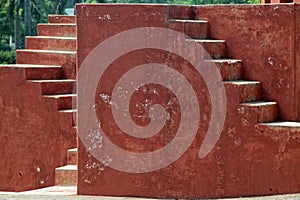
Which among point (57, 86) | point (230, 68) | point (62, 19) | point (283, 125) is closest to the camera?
point (283, 125)

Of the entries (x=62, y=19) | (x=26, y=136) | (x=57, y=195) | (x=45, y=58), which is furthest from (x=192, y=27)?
(x=62, y=19)

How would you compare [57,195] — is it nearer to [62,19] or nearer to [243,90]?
[243,90]

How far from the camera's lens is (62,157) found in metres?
10.6

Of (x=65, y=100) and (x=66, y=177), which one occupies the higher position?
(x=65, y=100)

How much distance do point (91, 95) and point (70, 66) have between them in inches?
114

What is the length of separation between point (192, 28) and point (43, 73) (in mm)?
3411

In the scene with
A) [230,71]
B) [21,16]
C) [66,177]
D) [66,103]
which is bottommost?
[66,177]

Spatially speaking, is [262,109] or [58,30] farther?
[58,30]

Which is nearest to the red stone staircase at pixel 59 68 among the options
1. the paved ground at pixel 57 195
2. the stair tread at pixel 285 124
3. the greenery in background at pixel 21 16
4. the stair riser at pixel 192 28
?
the paved ground at pixel 57 195

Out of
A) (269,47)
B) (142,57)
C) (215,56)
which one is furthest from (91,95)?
(269,47)

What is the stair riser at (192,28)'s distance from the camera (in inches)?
335

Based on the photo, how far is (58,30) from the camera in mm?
12891

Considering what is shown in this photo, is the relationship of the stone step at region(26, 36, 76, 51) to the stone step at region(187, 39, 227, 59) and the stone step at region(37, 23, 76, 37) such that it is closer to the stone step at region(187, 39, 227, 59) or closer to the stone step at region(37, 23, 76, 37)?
the stone step at region(37, 23, 76, 37)

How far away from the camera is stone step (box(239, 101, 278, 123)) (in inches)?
313
